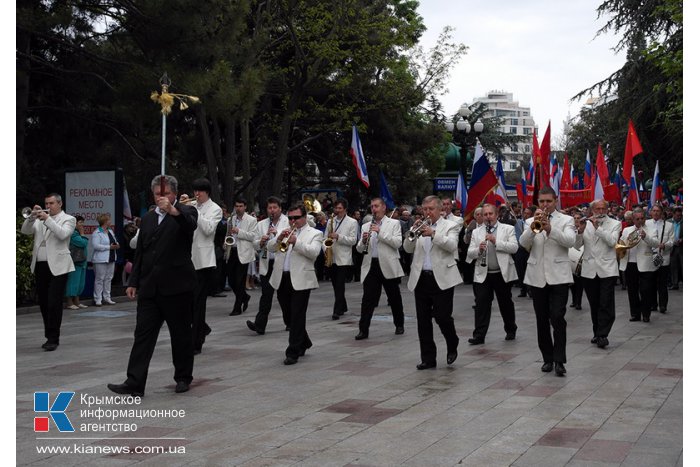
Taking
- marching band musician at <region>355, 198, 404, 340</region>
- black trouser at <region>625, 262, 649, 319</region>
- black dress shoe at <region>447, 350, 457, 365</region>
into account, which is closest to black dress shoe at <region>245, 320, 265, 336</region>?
marching band musician at <region>355, 198, 404, 340</region>

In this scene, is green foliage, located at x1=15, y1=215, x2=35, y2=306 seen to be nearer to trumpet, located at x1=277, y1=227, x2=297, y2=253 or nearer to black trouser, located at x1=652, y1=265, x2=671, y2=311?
trumpet, located at x1=277, y1=227, x2=297, y2=253

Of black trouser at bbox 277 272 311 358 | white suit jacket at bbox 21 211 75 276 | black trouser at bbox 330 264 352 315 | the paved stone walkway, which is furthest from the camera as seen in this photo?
black trouser at bbox 330 264 352 315

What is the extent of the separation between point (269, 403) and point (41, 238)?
191 inches

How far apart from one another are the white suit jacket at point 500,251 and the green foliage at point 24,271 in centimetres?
837

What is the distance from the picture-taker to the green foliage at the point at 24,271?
16.3 metres

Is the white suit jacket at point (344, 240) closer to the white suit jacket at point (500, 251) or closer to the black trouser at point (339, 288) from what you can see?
the black trouser at point (339, 288)

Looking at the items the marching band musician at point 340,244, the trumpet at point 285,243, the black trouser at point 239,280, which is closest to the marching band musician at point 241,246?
the black trouser at point 239,280

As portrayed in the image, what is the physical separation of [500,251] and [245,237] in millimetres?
4571

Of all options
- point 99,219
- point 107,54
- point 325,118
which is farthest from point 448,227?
point 325,118

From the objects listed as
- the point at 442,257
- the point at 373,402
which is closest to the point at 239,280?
the point at 442,257

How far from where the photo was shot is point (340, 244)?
14828 mm

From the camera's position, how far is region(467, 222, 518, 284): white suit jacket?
1197 centimetres

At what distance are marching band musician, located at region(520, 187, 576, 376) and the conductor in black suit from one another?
3595 millimetres

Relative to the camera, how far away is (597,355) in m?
10.9
